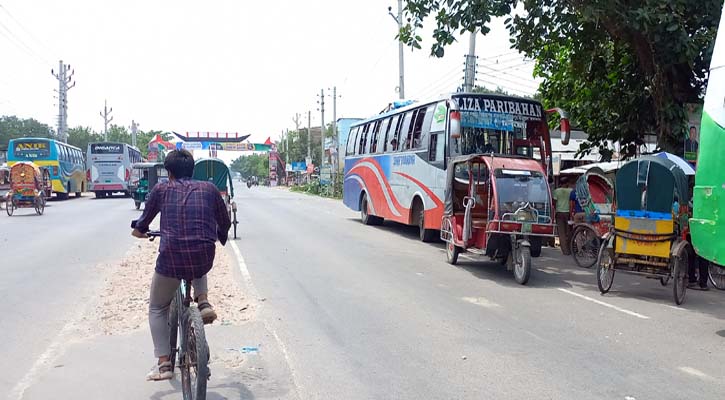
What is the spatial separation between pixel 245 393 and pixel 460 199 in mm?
8673

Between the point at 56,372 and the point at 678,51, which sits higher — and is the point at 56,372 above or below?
below

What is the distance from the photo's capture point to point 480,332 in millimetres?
6855

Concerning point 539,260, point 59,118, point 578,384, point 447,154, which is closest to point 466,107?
point 447,154

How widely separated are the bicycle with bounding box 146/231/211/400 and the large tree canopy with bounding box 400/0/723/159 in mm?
8500

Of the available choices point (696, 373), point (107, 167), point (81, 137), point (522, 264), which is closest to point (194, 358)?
point (696, 373)

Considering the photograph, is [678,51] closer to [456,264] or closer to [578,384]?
[456,264]

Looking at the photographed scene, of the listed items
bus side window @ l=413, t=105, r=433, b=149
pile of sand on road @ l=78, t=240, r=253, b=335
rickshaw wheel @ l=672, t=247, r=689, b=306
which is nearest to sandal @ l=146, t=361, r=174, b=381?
pile of sand on road @ l=78, t=240, r=253, b=335

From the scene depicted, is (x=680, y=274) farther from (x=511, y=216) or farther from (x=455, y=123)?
(x=455, y=123)

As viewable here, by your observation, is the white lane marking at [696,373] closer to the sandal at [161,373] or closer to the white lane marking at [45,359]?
the sandal at [161,373]

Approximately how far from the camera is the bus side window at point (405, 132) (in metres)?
16.6

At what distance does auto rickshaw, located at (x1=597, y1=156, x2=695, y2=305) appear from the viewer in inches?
349

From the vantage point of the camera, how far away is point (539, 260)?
1314 cm

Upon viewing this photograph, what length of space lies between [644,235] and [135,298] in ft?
22.5

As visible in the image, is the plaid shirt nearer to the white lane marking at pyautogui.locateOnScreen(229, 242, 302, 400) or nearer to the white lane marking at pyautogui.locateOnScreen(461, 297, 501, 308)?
the white lane marking at pyautogui.locateOnScreen(229, 242, 302, 400)
